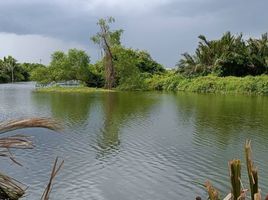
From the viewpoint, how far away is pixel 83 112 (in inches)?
997

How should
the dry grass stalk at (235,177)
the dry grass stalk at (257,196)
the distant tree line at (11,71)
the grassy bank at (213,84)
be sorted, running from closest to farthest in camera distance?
1. the dry grass stalk at (257,196)
2. the dry grass stalk at (235,177)
3. the grassy bank at (213,84)
4. the distant tree line at (11,71)

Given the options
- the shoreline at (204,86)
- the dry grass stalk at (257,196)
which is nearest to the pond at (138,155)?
the dry grass stalk at (257,196)

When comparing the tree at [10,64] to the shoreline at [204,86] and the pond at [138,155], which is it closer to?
the shoreline at [204,86]

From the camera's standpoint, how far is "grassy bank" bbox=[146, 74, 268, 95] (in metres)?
47.2

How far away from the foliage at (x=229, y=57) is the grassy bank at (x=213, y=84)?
2.15 metres

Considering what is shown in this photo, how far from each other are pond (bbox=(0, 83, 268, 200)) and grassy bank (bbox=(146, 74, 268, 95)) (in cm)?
2390

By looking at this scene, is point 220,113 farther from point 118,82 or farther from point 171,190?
point 118,82

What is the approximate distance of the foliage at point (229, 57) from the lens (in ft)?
172

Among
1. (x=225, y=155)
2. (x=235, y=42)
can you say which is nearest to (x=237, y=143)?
(x=225, y=155)

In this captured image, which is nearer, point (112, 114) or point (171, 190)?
point (171, 190)

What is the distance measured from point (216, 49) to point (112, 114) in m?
33.4

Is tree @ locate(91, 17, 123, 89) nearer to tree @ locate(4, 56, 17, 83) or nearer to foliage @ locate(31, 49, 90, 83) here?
foliage @ locate(31, 49, 90, 83)

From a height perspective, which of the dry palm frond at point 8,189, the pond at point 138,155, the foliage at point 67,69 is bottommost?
the pond at point 138,155

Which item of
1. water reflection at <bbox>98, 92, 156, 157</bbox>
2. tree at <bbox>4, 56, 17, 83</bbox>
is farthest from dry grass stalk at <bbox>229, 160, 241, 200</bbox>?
tree at <bbox>4, 56, 17, 83</bbox>
